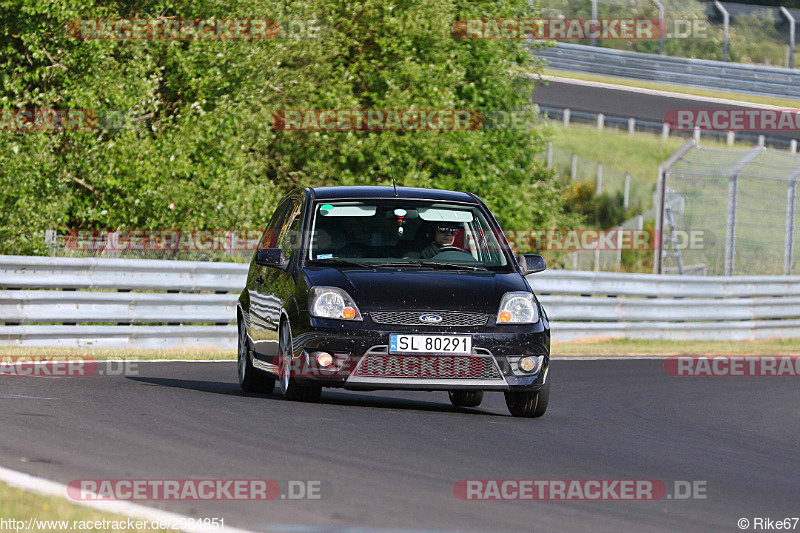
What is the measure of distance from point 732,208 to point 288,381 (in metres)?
14.5

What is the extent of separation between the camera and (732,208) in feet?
76.0

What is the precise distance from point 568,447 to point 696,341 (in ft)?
46.7

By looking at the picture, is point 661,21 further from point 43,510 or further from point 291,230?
point 43,510

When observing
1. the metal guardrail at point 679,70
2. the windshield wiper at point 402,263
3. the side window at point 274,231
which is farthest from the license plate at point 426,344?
the metal guardrail at point 679,70

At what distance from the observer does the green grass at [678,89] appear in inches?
1668

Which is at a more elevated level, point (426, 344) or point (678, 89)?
point (426, 344)

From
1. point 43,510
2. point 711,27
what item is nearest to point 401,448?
point 43,510

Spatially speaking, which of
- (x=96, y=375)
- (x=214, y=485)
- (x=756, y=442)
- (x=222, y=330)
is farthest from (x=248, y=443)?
(x=222, y=330)

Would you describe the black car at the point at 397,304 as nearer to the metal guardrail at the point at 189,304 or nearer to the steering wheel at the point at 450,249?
the steering wheel at the point at 450,249

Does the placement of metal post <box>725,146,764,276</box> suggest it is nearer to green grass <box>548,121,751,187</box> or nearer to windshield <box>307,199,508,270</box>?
windshield <box>307,199,508,270</box>

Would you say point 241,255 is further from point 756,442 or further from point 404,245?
point 756,442

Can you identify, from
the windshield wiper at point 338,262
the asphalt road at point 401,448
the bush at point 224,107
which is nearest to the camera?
the asphalt road at point 401,448

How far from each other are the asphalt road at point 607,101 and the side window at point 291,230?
Result: 36.8m

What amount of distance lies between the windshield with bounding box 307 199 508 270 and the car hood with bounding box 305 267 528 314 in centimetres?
27
